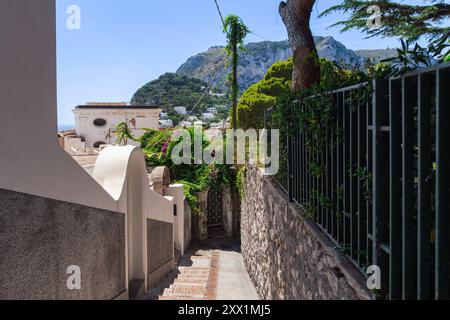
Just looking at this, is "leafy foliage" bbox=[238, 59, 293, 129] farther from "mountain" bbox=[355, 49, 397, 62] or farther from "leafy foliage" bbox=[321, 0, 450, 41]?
"mountain" bbox=[355, 49, 397, 62]

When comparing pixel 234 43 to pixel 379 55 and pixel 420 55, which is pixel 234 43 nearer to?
pixel 379 55

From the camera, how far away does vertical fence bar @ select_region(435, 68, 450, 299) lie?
163 cm

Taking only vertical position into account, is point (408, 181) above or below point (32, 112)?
below

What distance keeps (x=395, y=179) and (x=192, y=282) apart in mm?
7296

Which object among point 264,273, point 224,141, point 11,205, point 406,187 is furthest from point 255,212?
point 224,141

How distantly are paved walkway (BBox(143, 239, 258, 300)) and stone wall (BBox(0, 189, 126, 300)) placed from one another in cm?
213

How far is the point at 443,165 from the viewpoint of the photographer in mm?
1640

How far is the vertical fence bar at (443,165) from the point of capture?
1.63 metres

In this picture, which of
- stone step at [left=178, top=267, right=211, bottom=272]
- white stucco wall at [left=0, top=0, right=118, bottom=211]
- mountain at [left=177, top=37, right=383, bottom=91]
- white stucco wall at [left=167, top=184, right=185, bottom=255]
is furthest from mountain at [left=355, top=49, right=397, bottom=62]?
mountain at [left=177, top=37, right=383, bottom=91]

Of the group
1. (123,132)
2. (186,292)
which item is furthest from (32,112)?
(123,132)

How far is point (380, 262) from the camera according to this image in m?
2.22

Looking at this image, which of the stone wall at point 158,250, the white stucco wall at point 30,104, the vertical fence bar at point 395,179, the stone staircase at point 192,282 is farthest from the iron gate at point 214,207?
the vertical fence bar at point 395,179

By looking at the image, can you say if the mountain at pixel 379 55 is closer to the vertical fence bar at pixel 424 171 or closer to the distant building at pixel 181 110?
the vertical fence bar at pixel 424 171
